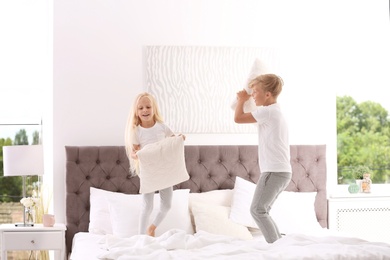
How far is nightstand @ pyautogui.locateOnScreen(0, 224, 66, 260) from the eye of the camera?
5.24 meters

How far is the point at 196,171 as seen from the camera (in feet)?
18.8

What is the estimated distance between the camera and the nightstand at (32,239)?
5238 millimetres

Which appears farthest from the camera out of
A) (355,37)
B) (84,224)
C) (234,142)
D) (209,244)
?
(355,37)

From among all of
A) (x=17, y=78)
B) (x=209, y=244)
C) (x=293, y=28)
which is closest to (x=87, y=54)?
(x=17, y=78)

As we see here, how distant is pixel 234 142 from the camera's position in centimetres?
597

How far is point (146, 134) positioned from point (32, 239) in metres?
1.11

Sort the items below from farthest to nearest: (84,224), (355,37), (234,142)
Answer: (355,37), (234,142), (84,224)

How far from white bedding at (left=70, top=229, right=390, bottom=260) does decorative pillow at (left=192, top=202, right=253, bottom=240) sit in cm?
70

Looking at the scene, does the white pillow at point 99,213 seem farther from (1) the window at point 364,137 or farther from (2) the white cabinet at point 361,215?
(1) the window at point 364,137

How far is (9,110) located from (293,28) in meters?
2.44

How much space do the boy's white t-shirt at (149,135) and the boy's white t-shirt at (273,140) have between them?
0.73m

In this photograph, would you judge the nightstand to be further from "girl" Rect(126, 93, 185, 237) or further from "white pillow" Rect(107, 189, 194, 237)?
"girl" Rect(126, 93, 185, 237)

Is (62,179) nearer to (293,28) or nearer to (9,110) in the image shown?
(9,110)

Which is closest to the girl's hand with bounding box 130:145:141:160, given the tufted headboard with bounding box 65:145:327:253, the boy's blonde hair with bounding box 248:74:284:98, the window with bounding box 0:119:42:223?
the tufted headboard with bounding box 65:145:327:253
